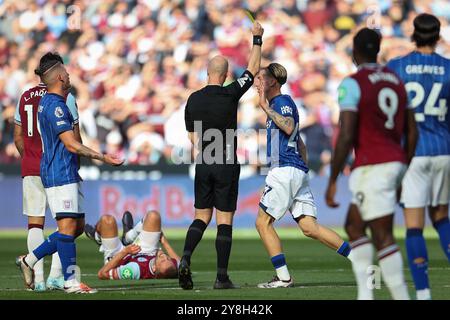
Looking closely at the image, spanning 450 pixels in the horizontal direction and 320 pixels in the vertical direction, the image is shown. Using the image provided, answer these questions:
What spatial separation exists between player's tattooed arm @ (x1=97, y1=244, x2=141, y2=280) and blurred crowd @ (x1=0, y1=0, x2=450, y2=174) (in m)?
10.2

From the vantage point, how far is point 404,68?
10.2m

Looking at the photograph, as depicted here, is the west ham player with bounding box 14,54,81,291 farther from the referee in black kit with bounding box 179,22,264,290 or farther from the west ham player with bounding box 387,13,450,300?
the west ham player with bounding box 387,13,450,300

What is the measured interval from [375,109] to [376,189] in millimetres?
646

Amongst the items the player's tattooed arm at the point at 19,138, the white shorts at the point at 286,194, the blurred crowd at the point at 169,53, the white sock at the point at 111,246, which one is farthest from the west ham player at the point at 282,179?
the blurred crowd at the point at 169,53

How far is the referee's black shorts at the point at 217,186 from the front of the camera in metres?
12.2

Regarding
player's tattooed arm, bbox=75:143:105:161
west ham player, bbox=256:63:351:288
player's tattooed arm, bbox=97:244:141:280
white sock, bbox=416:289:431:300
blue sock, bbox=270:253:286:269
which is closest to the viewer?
white sock, bbox=416:289:431:300

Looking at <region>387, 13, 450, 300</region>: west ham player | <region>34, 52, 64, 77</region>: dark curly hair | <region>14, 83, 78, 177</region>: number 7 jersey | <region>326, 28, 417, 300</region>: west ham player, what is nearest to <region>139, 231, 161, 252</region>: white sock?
<region>14, 83, 78, 177</region>: number 7 jersey

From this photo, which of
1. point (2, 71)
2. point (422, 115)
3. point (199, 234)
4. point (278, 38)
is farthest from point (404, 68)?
point (2, 71)

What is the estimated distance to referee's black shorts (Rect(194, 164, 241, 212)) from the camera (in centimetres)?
1223

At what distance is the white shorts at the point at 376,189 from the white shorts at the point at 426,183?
111 centimetres

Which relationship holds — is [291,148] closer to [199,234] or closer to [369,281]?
[199,234]

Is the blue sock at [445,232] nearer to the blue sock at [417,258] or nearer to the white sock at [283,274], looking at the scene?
the blue sock at [417,258]

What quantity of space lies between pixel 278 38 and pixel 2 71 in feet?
21.8

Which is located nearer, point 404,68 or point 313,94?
point 404,68
